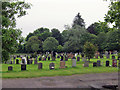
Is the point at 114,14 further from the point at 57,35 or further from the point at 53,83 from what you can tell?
the point at 57,35

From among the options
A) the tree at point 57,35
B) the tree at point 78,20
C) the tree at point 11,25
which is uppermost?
the tree at point 78,20

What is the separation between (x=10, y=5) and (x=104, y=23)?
5.42m

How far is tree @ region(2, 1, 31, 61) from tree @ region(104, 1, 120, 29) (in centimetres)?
489

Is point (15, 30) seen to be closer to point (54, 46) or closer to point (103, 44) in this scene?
point (103, 44)

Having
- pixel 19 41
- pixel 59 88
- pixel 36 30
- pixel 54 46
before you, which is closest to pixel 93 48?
pixel 59 88

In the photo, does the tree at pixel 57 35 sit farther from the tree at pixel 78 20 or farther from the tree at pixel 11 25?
the tree at pixel 11 25

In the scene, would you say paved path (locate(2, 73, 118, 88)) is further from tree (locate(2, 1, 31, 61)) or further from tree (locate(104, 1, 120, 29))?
tree (locate(104, 1, 120, 29))

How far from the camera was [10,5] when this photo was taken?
9594 mm

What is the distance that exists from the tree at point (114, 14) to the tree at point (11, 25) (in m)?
4.89

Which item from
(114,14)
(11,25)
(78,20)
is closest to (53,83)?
(11,25)

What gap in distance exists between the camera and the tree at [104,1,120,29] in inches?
320

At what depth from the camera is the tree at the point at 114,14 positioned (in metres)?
8.13

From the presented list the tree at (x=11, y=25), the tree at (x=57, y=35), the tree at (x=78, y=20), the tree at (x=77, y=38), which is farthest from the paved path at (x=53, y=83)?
the tree at (x=78, y=20)

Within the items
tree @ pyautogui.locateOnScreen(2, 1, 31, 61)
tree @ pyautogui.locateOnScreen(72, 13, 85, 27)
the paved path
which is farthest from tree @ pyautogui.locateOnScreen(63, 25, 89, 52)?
tree @ pyautogui.locateOnScreen(72, 13, 85, 27)
